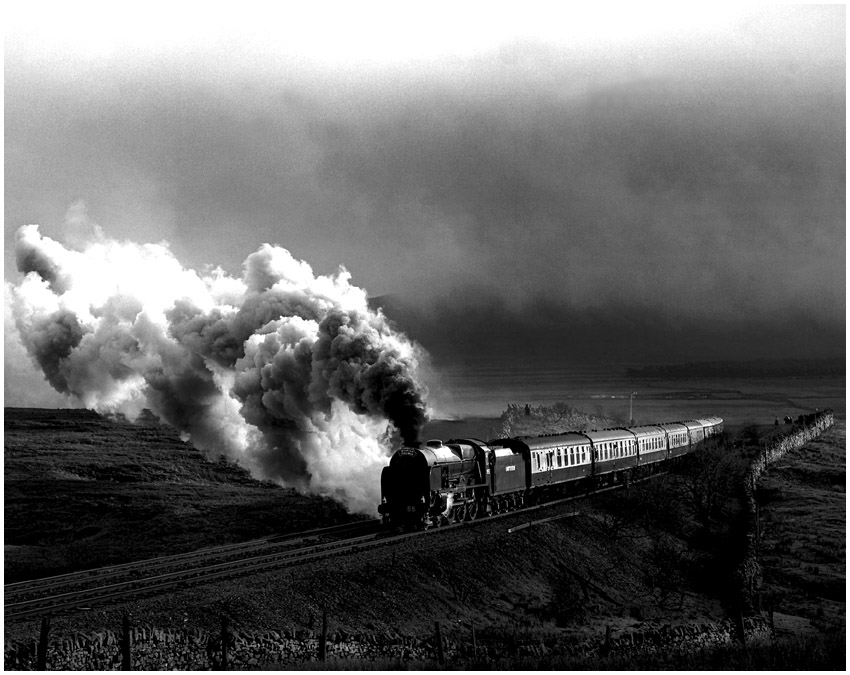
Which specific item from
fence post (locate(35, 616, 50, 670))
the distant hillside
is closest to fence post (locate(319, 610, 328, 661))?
fence post (locate(35, 616, 50, 670))

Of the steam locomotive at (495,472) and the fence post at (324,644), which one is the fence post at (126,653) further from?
the steam locomotive at (495,472)

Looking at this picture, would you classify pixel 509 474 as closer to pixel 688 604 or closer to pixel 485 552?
pixel 485 552

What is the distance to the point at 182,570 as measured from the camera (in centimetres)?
2961

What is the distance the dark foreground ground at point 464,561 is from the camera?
2628cm

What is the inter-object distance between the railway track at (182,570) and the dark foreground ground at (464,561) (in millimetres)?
1211

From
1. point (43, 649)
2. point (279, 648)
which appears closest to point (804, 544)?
point (279, 648)

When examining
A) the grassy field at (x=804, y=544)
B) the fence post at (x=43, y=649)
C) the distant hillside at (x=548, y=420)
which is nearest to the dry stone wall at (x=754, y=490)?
the grassy field at (x=804, y=544)

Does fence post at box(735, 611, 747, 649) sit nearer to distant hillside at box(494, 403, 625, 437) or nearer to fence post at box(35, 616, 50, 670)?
fence post at box(35, 616, 50, 670)

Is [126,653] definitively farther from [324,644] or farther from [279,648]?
[324,644]

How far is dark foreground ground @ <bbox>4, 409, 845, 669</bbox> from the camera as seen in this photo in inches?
1035

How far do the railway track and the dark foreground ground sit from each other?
121 centimetres

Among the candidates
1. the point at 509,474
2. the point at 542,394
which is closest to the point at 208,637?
the point at 509,474

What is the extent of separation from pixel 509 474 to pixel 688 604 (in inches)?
412

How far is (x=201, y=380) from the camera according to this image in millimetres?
59031
